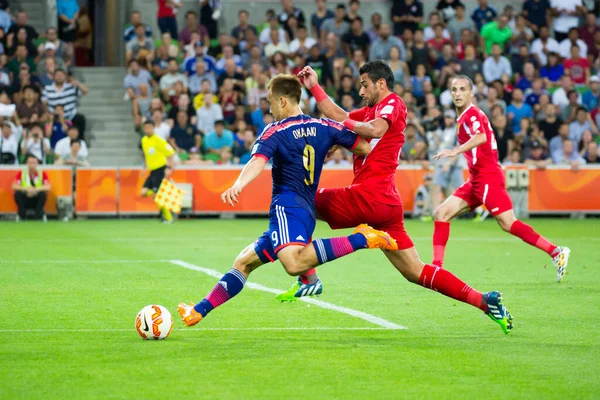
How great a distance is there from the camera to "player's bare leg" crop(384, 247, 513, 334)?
8430 millimetres

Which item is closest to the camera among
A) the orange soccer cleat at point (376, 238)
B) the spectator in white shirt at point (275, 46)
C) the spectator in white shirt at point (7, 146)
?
the orange soccer cleat at point (376, 238)

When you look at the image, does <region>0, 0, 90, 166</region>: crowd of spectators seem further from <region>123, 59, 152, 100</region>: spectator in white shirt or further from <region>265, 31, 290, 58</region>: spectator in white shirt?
<region>265, 31, 290, 58</region>: spectator in white shirt

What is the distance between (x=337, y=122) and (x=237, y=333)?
6.18 ft

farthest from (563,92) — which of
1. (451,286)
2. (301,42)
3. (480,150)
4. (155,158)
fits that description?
(451,286)

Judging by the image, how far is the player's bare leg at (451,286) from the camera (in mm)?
8430

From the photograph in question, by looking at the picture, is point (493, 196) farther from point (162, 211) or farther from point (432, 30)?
point (432, 30)

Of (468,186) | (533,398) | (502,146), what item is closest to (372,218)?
(533,398)

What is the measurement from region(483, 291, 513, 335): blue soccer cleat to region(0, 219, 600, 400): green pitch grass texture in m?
0.18

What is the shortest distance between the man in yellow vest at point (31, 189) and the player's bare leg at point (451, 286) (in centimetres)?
1542

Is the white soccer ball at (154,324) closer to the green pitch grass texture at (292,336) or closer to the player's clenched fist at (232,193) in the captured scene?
the green pitch grass texture at (292,336)

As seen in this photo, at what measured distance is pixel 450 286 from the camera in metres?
8.53

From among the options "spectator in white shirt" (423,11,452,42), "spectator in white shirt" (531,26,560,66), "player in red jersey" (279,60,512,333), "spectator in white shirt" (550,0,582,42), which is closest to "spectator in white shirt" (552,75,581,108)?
"spectator in white shirt" (531,26,560,66)

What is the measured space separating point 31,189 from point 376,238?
1580cm

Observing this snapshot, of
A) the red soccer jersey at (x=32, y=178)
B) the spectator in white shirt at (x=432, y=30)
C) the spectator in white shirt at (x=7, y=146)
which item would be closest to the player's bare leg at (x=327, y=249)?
the red soccer jersey at (x=32, y=178)
